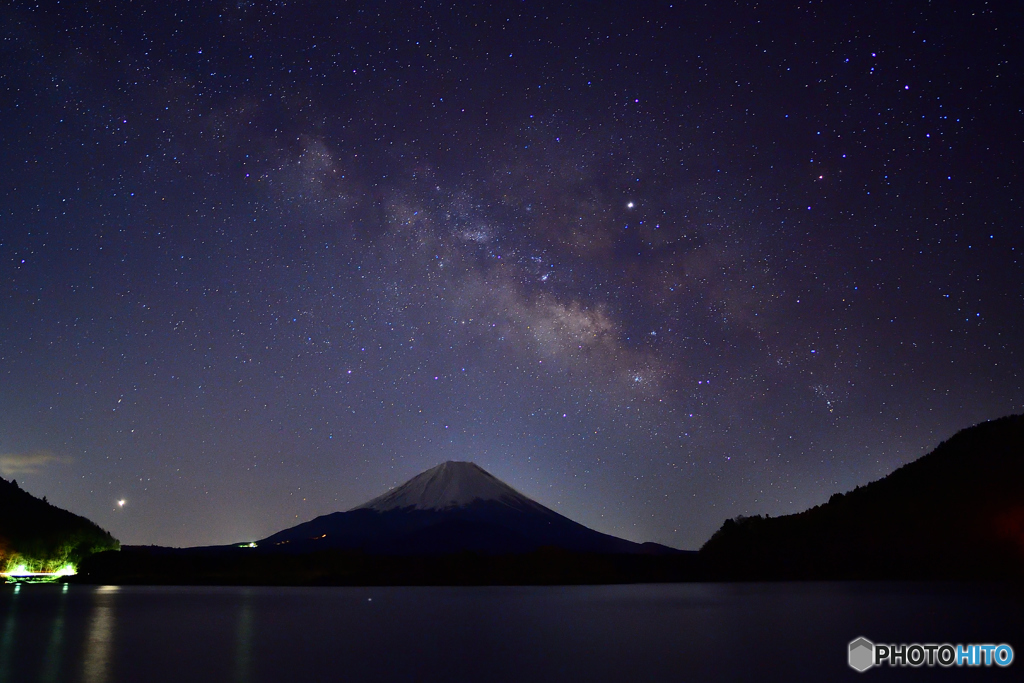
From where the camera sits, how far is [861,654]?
731 inches

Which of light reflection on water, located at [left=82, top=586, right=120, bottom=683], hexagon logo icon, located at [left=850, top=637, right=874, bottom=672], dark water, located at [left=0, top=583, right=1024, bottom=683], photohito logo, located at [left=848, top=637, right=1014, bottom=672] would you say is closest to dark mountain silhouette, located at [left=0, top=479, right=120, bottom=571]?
dark water, located at [left=0, top=583, right=1024, bottom=683]

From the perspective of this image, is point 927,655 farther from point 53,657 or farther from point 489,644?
point 53,657

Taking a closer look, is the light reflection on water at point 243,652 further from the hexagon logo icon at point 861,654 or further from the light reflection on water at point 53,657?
the hexagon logo icon at point 861,654

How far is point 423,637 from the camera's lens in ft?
81.7

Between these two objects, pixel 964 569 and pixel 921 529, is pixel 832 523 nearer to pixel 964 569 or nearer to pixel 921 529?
pixel 921 529

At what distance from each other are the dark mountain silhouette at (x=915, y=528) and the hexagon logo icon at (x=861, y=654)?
78294 mm

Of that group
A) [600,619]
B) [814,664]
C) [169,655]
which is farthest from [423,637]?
[814,664]

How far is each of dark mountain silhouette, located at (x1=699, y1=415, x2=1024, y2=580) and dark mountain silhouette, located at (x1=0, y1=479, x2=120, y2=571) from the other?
10199cm

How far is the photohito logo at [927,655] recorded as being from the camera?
55.7 feet

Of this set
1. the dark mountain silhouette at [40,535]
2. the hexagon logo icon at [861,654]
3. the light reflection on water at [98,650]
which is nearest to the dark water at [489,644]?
the light reflection on water at [98,650]

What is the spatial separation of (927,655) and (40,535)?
139 metres

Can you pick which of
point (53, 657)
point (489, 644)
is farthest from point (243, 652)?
point (489, 644)

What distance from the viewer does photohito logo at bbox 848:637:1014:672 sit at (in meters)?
17.0

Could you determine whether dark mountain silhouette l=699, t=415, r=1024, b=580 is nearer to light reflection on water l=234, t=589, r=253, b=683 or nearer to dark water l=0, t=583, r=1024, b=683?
dark water l=0, t=583, r=1024, b=683
